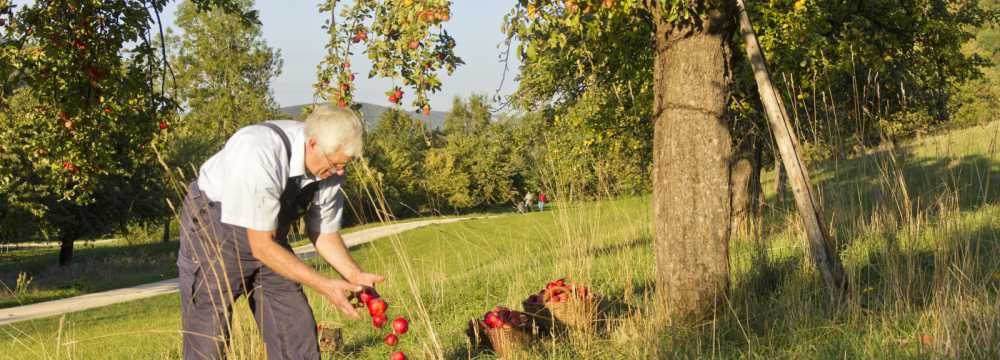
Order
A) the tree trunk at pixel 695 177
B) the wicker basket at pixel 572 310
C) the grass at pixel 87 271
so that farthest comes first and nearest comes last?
the grass at pixel 87 271 → the tree trunk at pixel 695 177 → the wicker basket at pixel 572 310

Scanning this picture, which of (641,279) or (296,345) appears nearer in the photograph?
(296,345)

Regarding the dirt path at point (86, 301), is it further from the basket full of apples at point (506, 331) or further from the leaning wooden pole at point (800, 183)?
the leaning wooden pole at point (800, 183)

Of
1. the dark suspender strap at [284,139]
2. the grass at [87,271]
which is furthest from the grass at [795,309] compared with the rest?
the grass at [87,271]

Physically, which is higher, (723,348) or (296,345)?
(296,345)

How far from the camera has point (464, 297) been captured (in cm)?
731

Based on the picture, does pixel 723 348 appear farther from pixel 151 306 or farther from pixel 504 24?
pixel 151 306

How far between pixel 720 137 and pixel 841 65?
686 centimetres

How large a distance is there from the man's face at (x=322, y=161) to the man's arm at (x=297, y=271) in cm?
36

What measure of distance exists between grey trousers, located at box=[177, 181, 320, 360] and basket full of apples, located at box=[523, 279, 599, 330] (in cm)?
150

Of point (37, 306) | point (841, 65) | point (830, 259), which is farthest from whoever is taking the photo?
point (37, 306)

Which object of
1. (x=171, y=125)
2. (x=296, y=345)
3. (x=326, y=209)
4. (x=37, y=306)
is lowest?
(x=37, y=306)

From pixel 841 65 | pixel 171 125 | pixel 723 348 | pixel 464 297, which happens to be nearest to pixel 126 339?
pixel 171 125

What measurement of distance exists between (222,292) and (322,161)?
0.77 metres

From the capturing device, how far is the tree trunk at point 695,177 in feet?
15.1
